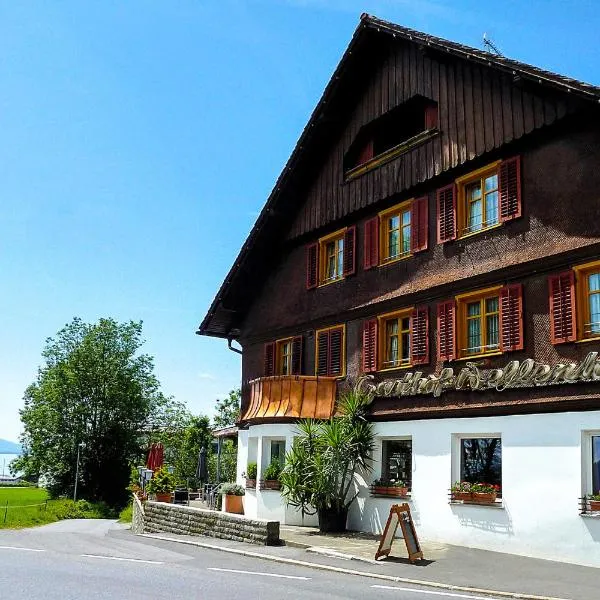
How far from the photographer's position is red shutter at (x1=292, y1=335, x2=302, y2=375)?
23552 millimetres

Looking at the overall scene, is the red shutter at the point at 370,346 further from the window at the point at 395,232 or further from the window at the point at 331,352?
the window at the point at 395,232

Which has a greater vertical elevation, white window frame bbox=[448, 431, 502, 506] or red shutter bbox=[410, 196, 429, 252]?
red shutter bbox=[410, 196, 429, 252]

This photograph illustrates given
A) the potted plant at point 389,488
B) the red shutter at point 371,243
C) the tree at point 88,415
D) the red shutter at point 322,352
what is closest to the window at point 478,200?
the red shutter at point 371,243

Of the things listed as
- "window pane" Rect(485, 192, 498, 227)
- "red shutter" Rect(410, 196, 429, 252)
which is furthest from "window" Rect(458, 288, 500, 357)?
"red shutter" Rect(410, 196, 429, 252)

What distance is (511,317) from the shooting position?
1686cm

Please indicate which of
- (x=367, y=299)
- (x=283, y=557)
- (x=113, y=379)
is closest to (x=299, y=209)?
(x=367, y=299)

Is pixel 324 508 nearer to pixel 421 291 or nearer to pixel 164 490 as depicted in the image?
pixel 421 291

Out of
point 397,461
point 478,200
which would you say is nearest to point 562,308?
point 478,200

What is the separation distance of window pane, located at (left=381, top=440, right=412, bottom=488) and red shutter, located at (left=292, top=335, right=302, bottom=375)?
4.40 m

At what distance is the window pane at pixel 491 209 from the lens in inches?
709

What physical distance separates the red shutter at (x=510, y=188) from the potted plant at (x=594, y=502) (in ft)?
19.3

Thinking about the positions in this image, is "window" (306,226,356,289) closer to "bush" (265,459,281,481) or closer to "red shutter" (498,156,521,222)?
"bush" (265,459,281,481)

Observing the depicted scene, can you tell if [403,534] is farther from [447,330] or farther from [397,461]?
[447,330]

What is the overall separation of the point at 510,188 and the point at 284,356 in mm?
9739
